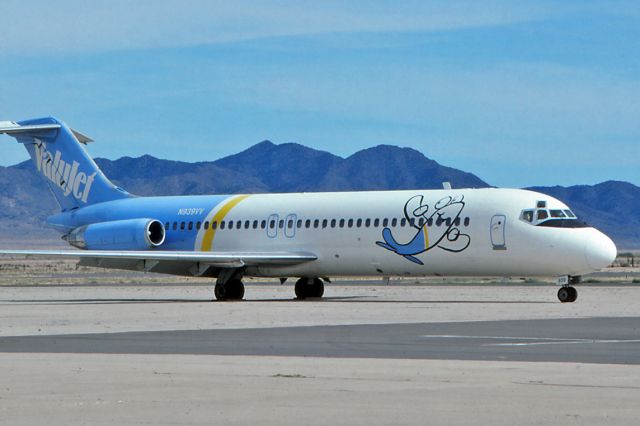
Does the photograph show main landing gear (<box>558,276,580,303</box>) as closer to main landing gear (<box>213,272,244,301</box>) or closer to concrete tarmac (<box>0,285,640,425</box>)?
concrete tarmac (<box>0,285,640,425</box>)

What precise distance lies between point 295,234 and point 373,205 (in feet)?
11.2

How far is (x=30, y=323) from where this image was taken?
2962cm

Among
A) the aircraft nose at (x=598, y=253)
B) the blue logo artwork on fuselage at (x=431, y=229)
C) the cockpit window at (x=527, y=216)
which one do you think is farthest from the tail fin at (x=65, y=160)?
the aircraft nose at (x=598, y=253)

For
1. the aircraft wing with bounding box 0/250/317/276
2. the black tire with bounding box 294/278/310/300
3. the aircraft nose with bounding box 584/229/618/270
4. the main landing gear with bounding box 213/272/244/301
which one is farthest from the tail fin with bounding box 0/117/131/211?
the aircraft nose with bounding box 584/229/618/270

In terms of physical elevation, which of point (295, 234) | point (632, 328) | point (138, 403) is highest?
point (295, 234)

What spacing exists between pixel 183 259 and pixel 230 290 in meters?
2.18

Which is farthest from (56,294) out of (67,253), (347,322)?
(347,322)

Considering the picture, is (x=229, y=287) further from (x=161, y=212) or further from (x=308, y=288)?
(x=161, y=212)

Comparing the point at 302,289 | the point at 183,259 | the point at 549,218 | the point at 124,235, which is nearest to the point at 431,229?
the point at 549,218

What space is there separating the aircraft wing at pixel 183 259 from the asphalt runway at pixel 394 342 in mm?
18281

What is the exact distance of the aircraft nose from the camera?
40.1 meters

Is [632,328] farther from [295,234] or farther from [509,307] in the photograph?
[295,234]

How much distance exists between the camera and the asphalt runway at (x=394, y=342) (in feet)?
64.8

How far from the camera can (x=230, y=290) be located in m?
46.6
